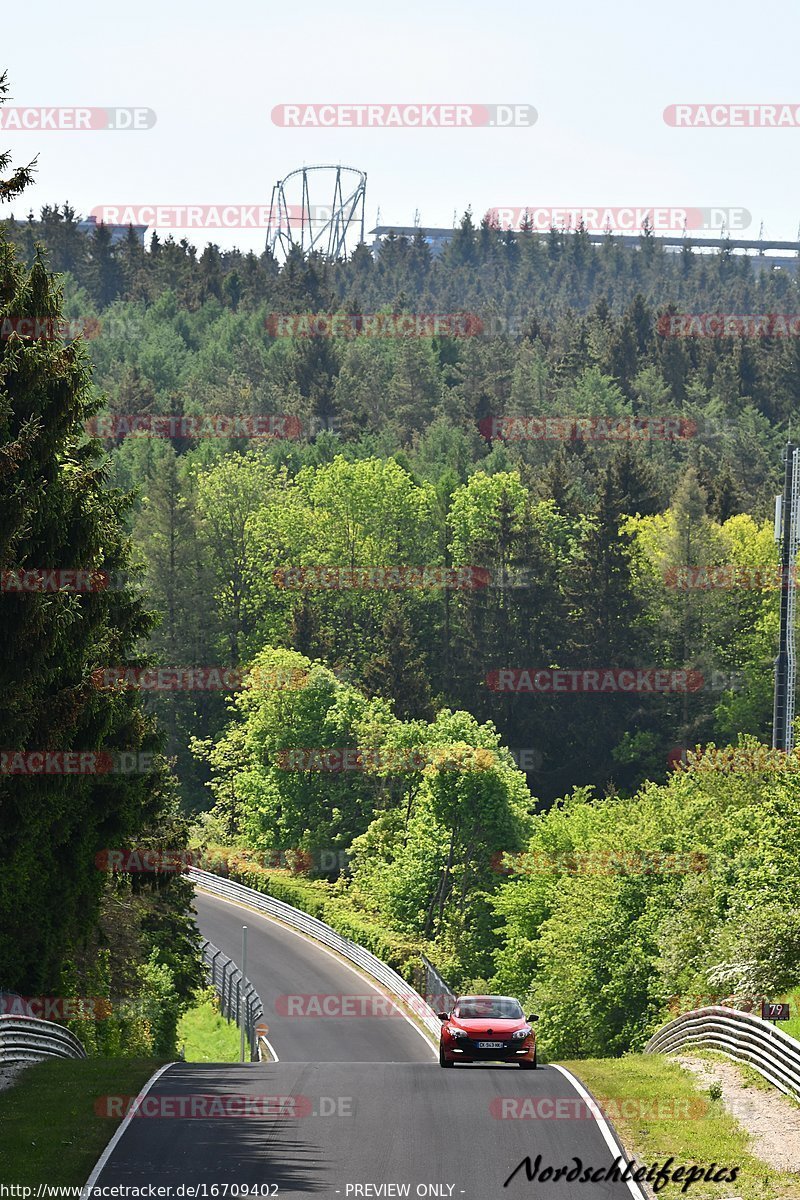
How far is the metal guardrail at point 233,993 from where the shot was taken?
48644mm

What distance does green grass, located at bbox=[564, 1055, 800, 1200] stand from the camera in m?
16.5

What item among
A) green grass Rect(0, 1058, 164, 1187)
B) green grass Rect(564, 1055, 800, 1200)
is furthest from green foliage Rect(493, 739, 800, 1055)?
green grass Rect(0, 1058, 164, 1187)

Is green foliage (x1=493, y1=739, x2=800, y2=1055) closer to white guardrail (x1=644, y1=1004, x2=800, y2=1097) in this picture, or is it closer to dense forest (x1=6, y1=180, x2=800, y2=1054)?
dense forest (x1=6, y1=180, x2=800, y2=1054)

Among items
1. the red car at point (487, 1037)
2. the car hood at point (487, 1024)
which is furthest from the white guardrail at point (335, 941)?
the car hood at point (487, 1024)

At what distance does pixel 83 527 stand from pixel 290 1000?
34859 millimetres

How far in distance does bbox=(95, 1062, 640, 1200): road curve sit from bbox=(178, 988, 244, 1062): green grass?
1054 inches

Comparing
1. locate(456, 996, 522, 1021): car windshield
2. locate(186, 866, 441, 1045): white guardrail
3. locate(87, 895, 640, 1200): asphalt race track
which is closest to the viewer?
locate(87, 895, 640, 1200): asphalt race track

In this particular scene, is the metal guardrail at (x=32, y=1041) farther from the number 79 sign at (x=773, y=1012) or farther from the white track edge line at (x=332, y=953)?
the white track edge line at (x=332, y=953)

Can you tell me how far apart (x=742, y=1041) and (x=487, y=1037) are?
13.2ft

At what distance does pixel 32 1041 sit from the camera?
24656mm

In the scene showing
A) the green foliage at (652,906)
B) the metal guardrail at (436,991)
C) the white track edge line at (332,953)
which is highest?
the green foliage at (652,906)

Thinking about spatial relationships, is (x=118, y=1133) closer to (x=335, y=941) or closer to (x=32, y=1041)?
(x=32, y=1041)

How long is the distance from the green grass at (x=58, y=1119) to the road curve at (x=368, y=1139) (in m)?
0.35

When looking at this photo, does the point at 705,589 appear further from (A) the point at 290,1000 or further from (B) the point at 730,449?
(A) the point at 290,1000
